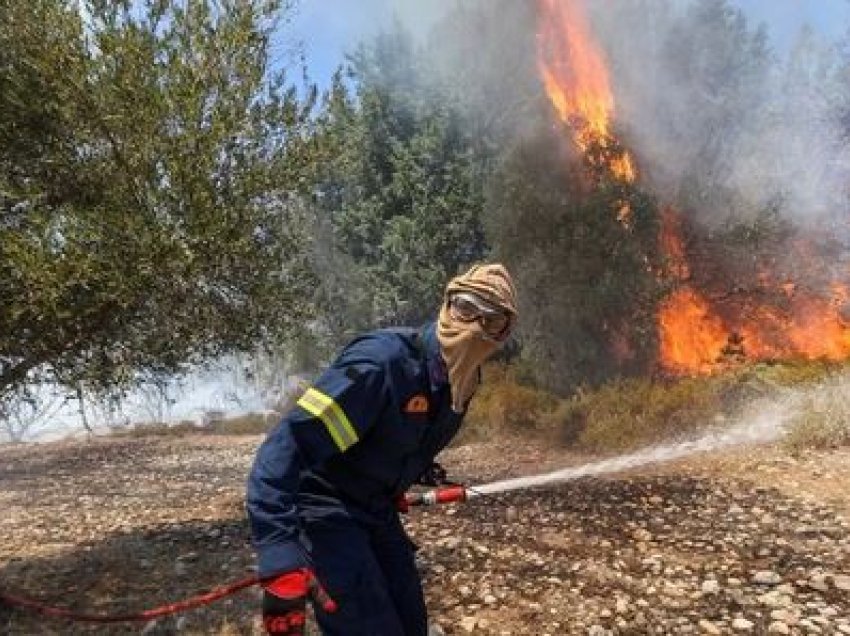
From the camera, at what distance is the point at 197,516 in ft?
37.4

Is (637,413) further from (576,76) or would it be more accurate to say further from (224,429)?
(224,429)

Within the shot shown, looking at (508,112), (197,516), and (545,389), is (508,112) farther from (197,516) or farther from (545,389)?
(197,516)

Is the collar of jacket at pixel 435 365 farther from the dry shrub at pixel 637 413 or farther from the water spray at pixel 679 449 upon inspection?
the dry shrub at pixel 637 413

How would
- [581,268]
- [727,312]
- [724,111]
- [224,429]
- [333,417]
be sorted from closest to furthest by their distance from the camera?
[333,417]
[581,268]
[727,312]
[724,111]
[224,429]

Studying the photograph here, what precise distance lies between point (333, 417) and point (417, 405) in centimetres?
42

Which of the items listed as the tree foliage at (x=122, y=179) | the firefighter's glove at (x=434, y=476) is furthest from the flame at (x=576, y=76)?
the firefighter's glove at (x=434, y=476)

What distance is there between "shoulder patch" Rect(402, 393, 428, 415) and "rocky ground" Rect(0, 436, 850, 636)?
3.49 metres

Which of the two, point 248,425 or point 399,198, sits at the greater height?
point 399,198

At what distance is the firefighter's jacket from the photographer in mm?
3594

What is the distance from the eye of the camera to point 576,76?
24250 millimetres

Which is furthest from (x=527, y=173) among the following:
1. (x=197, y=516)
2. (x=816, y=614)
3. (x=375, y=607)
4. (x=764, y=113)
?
(x=375, y=607)

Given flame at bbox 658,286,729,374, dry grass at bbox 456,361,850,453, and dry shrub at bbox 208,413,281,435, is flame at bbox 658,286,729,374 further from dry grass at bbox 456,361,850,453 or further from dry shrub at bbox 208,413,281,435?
dry shrub at bbox 208,413,281,435

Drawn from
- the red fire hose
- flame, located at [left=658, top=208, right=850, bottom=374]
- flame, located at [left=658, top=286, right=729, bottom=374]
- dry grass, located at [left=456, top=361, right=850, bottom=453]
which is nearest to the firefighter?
the red fire hose

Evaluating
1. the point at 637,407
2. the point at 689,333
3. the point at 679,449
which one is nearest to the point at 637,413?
the point at 637,407
